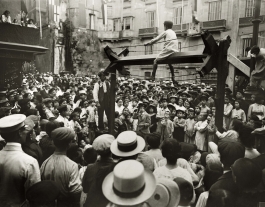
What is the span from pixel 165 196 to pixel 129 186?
466 millimetres

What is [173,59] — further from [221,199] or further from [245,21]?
[245,21]

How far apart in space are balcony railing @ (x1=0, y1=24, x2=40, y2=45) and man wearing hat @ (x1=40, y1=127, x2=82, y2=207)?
10.5 metres

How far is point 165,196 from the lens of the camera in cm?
211

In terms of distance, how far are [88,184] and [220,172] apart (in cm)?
155

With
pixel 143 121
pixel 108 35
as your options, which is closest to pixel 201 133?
pixel 143 121

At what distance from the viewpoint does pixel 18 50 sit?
1250cm

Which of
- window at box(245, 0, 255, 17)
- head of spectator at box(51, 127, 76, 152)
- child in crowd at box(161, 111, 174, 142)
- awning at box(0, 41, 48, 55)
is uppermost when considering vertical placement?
window at box(245, 0, 255, 17)

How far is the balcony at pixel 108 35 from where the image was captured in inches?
821

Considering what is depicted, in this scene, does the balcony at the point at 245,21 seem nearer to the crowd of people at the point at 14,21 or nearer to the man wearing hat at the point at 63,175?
the crowd of people at the point at 14,21

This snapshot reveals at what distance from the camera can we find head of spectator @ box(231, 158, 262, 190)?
2.30m

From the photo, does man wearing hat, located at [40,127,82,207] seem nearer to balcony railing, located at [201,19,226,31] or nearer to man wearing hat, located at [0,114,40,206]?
man wearing hat, located at [0,114,40,206]

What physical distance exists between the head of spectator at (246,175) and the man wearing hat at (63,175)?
5.69ft

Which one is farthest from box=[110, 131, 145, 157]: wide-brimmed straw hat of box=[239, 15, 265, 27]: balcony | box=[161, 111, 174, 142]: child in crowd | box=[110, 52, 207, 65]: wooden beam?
box=[239, 15, 265, 27]: balcony

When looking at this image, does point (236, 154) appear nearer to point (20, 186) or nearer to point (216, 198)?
point (216, 198)
